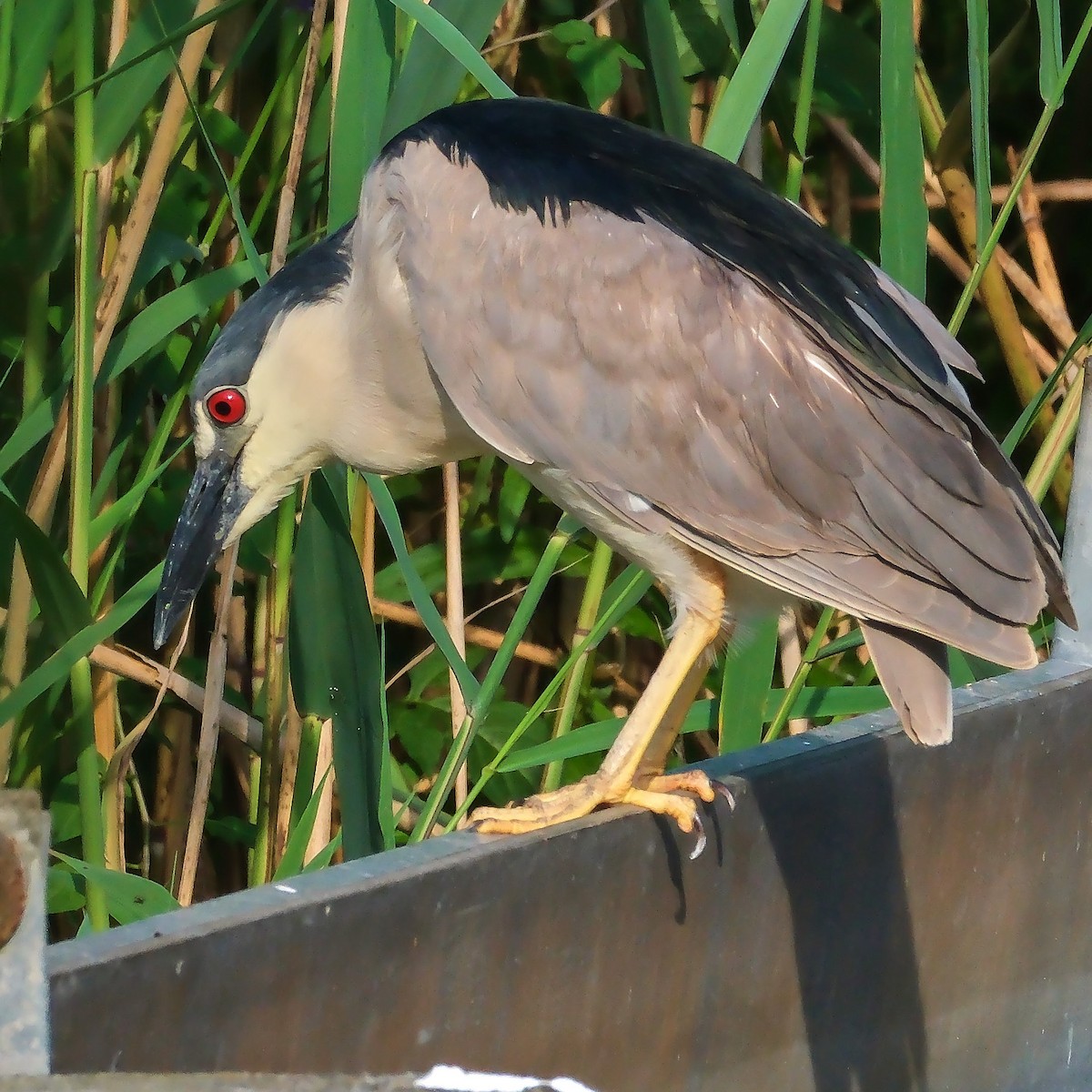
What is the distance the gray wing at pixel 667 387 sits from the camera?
174 centimetres

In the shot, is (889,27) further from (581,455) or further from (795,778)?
(795,778)

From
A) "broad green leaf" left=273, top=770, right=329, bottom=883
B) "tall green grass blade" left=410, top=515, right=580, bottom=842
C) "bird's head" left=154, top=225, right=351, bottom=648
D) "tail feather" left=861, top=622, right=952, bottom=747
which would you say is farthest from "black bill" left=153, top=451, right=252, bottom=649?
"tail feather" left=861, top=622, right=952, bottom=747

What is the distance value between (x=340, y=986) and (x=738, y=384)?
2.96 ft

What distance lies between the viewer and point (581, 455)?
70.1 inches

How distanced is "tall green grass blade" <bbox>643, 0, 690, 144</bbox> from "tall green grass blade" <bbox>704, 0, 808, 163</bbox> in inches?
2.5

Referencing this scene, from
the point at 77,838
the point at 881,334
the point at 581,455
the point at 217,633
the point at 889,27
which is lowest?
the point at 77,838

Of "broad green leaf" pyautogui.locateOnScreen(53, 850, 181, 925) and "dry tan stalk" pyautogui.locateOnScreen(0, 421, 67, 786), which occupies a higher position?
"dry tan stalk" pyautogui.locateOnScreen(0, 421, 67, 786)

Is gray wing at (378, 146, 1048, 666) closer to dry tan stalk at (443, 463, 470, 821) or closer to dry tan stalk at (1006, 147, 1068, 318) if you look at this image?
dry tan stalk at (443, 463, 470, 821)

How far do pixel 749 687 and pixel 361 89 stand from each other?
2.57 feet

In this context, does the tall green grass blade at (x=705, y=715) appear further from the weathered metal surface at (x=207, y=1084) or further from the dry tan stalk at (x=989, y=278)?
the weathered metal surface at (x=207, y=1084)

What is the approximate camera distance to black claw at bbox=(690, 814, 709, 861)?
1.42m

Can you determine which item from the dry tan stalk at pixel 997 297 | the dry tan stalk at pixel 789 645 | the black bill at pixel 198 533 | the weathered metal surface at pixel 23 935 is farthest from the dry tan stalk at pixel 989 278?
the weathered metal surface at pixel 23 935

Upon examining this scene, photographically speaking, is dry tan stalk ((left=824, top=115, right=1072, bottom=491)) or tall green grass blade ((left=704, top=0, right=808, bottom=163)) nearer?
tall green grass blade ((left=704, top=0, right=808, bottom=163))

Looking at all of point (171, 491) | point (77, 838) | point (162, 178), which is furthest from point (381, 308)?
point (77, 838)
